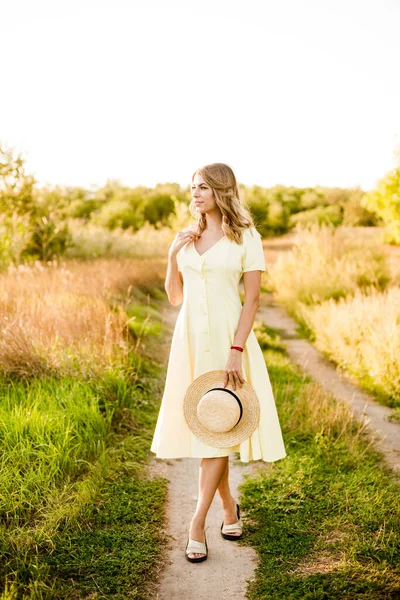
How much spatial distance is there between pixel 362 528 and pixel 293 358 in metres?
4.87

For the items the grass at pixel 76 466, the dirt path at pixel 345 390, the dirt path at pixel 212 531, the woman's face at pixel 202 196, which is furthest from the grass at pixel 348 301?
the woman's face at pixel 202 196

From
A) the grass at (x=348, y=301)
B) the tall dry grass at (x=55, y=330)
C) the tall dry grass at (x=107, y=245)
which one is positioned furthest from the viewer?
the tall dry grass at (x=107, y=245)

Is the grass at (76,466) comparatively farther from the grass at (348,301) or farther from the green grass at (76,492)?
the grass at (348,301)

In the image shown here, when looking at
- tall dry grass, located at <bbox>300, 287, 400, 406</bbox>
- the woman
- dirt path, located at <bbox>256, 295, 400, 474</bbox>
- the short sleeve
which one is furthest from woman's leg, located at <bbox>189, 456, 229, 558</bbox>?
tall dry grass, located at <bbox>300, 287, 400, 406</bbox>

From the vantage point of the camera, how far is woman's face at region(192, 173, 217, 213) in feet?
10.4

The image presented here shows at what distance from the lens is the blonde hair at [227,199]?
312cm

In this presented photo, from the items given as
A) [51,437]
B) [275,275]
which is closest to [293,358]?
[51,437]

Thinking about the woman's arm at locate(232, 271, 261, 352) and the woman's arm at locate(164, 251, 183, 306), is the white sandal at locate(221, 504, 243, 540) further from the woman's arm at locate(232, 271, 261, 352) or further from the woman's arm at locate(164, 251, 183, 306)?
the woman's arm at locate(164, 251, 183, 306)

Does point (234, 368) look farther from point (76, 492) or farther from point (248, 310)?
point (76, 492)

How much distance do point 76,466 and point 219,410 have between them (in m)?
1.51

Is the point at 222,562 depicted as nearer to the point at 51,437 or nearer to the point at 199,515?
the point at 199,515

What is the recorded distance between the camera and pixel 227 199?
314 cm

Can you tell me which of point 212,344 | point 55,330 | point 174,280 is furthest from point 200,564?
point 55,330

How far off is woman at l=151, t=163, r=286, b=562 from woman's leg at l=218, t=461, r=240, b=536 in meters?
0.12
